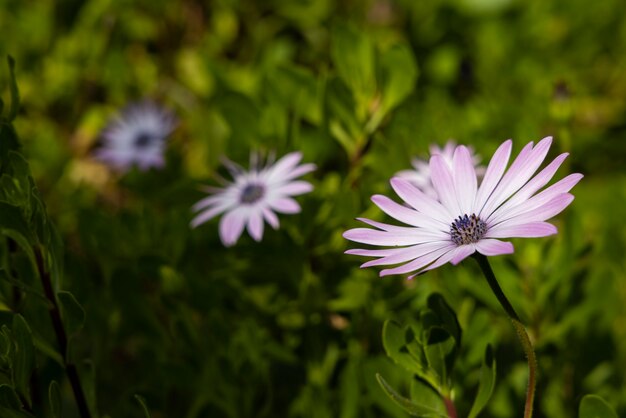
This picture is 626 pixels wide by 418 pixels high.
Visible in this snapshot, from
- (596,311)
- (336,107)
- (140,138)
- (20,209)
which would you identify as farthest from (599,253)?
(140,138)

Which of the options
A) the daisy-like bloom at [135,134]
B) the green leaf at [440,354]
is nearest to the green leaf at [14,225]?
the green leaf at [440,354]

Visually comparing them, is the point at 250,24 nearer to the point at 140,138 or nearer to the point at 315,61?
the point at 315,61

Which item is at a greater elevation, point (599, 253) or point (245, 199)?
point (599, 253)

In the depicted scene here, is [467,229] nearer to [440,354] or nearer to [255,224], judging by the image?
[440,354]

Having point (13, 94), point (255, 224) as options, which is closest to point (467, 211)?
point (255, 224)

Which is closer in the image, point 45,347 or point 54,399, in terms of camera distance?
point 54,399

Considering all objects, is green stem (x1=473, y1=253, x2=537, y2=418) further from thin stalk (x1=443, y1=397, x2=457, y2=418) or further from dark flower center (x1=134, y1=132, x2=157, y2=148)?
dark flower center (x1=134, y1=132, x2=157, y2=148)
